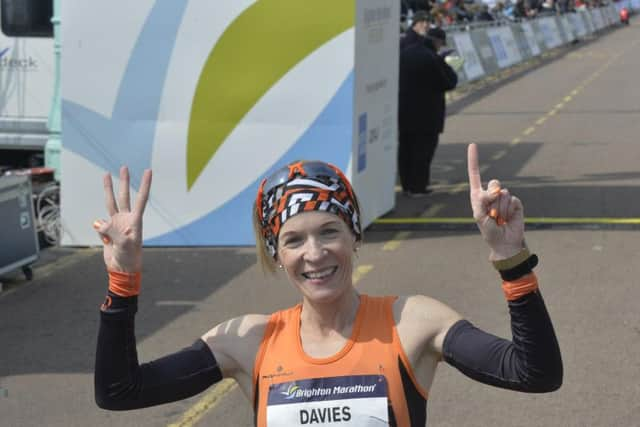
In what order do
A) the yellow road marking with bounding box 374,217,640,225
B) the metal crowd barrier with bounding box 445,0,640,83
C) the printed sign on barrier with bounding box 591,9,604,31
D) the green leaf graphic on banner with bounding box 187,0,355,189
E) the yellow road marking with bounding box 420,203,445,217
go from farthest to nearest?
1. the printed sign on barrier with bounding box 591,9,604,31
2. the metal crowd barrier with bounding box 445,0,640,83
3. the yellow road marking with bounding box 420,203,445,217
4. the yellow road marking with bounding box 374,217,640,225
5. the green leaf graphic on banner with bounding box 187,0,355,189

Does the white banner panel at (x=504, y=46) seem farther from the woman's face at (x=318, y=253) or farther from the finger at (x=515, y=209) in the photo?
the finger at (x=515, y=209)

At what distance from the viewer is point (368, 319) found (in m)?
3.13

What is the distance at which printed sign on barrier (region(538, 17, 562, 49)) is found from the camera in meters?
44.6

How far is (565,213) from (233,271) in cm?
401

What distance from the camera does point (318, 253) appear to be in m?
3.04

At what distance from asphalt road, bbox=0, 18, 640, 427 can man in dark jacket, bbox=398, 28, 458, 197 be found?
1.85 feet

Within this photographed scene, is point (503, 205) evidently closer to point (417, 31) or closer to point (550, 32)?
point (417, 31)

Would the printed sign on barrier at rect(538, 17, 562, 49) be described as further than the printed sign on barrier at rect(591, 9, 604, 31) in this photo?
No

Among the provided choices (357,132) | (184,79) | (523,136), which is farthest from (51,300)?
(523,136)

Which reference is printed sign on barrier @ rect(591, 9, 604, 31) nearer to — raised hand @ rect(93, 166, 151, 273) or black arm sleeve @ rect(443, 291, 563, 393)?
black arm sleeve @ rect(443, 291, 563, 393)

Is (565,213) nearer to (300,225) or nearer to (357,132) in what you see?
(357,132)

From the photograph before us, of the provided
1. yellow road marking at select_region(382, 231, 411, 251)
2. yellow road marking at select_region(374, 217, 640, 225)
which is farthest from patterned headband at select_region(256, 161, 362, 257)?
yellow road marking at select_region(374, 217, 640, 225)

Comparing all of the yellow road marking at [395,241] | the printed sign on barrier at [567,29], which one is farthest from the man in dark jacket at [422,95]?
the printed sign on barrier at [567,29]

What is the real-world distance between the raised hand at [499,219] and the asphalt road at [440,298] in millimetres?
3652
